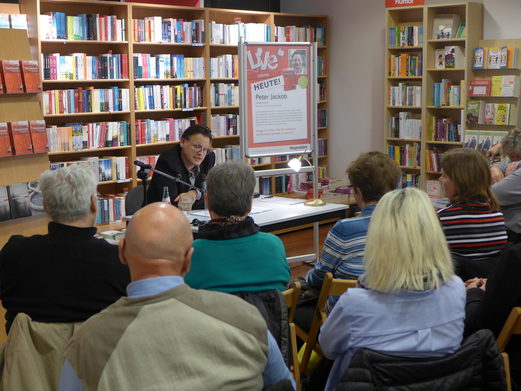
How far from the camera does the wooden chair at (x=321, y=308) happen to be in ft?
8.77

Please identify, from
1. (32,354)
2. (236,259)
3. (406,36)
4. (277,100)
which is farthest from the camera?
(406,36)

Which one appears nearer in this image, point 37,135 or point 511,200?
point 511,200

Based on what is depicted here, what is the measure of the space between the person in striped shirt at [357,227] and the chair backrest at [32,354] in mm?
1165

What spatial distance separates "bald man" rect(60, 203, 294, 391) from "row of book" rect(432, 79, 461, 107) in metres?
5.91

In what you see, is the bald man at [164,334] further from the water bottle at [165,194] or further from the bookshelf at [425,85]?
the bookshelf at [425,85]

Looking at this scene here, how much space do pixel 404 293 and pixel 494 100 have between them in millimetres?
5363

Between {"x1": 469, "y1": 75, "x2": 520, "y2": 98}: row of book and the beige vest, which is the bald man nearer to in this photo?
the beige vest

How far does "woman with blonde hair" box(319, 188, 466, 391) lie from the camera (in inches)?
79.3

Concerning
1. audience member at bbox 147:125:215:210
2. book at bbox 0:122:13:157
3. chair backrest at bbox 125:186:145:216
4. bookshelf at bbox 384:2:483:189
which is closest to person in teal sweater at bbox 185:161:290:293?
audience member at bbox 147:125:215:210

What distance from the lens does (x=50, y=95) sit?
6.18 meters

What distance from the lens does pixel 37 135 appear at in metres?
5.08

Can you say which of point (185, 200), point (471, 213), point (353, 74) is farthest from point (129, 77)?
point (471, 213)

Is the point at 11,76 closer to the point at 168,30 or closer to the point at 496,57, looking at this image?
the point at 168,30

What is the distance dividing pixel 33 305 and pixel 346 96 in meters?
6.49
